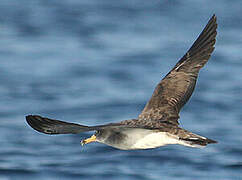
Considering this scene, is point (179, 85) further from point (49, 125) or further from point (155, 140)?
point (49, 125)

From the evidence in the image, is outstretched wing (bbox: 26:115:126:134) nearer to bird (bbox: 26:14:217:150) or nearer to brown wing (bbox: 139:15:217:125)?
bird (bbox: 26:14:217:150)

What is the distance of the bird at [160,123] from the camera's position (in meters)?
9.23

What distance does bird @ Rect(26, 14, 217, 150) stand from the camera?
9234mm

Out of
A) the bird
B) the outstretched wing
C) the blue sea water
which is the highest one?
the blue sea water

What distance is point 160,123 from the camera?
34.1 ft

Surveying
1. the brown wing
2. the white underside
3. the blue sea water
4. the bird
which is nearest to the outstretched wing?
the bird

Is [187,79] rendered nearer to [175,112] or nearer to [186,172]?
[175,112]

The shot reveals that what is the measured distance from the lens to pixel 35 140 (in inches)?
583

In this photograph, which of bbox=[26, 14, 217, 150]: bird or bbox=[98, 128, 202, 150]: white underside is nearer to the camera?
bbox=[26, 14, 217, 150]: bird

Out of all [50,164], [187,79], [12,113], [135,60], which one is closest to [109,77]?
[135,60]

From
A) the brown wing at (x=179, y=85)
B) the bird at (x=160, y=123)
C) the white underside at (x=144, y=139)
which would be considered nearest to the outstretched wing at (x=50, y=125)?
the bird at (x=160, y=123)

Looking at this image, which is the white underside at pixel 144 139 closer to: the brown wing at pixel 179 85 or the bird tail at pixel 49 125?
the brown wing at pixel 179 85

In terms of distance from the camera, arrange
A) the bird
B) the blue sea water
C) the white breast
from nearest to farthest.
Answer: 1. the bird
2. the white breast
3. the blue sea water

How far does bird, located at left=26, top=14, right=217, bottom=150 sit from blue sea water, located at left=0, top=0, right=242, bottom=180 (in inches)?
102
